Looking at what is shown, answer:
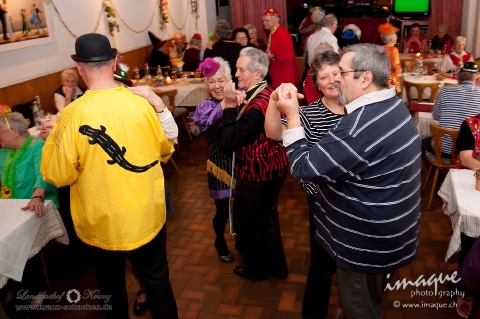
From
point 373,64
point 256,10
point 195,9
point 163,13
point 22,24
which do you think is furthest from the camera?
point 256,10

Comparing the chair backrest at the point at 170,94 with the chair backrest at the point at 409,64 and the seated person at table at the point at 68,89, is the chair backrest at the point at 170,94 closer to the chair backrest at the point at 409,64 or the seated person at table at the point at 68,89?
the seated person at table at the point at 68,89

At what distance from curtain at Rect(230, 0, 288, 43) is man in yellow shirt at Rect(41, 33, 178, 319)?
371 inches

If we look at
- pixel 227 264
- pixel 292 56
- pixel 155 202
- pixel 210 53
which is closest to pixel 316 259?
pixel 155 202

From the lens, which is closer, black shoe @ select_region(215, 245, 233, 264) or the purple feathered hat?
the purple feathered hat

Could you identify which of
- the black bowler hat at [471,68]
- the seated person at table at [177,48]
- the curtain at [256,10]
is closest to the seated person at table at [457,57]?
the black bowler hat at [471,68]

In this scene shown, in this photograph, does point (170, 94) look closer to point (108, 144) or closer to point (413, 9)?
point (108, 144)

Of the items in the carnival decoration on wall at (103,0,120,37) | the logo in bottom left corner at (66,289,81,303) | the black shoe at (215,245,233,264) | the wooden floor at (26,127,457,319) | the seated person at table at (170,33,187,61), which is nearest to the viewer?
the wooden floor at (26,127,457,319)

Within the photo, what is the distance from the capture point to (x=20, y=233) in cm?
256

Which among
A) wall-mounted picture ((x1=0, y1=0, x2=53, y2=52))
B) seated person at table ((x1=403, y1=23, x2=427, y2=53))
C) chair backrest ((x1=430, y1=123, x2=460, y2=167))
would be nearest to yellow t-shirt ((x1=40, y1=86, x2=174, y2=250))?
chair backrest ((x1=430, y1=123, x2=460, y2=167))

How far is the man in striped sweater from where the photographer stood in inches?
69.8

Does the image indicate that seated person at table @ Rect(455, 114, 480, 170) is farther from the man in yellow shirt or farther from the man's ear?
the man in yellow shirt

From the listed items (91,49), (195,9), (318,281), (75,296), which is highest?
(195,9)

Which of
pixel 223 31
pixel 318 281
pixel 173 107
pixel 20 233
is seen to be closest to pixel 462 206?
pixel 318 281

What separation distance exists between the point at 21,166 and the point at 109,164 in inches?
49.0
